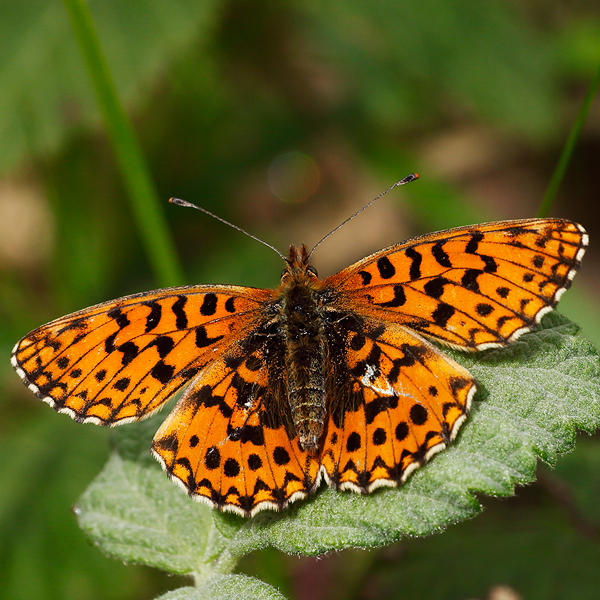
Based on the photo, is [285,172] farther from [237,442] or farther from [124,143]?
[237,442]

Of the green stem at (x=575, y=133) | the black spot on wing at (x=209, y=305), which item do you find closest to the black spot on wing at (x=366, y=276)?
the black spot on wing at (x=209, y=305)

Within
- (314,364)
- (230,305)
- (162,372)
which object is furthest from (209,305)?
(314,364)

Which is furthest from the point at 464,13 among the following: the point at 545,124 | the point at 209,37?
the point at 209,37

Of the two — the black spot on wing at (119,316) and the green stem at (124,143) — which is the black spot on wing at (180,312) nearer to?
the black spot on wing at (119,316)

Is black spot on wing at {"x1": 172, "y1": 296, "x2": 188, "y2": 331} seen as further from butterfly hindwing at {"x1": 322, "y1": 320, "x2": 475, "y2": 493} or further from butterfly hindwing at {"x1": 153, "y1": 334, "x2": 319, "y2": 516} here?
butterfly hindwing at {"x1": 322, "y1": 320, "x2": 475, "y2": 493}

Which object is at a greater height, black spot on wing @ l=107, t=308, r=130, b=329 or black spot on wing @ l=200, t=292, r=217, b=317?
black spot on wing @ l=107, t=308, r=130, b=329

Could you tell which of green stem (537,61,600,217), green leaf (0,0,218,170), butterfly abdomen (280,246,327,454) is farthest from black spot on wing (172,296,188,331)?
green leaf (0,0,218,170)

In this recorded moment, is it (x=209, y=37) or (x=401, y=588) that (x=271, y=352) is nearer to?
(x=401, y=588)
